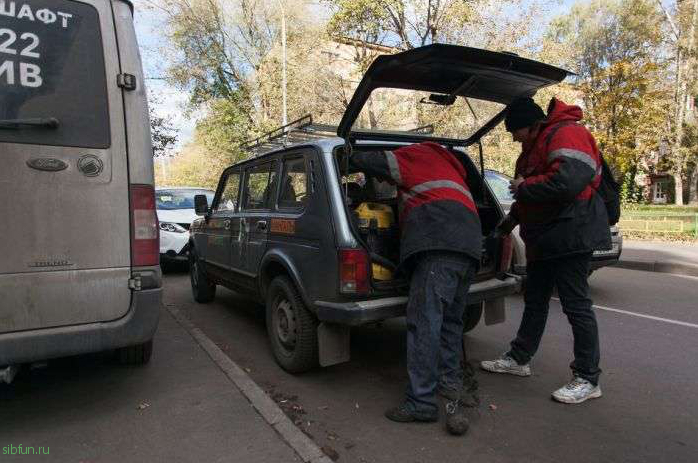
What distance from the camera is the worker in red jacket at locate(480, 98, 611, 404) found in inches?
124

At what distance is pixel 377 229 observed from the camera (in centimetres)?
371

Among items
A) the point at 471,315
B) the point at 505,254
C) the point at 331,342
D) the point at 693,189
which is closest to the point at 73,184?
the point at 331,342

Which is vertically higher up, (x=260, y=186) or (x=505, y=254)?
(x=260, y=186)

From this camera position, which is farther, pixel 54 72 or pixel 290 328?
pixel 290 328

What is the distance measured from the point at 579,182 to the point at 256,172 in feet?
9.86

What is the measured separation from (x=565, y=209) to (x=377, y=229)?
50.2 inches

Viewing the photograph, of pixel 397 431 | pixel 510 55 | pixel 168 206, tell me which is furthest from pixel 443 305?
pixel 168 206

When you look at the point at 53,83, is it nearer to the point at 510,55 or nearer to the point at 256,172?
the point at 256,172

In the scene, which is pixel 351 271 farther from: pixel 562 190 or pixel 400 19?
pixel 400 19

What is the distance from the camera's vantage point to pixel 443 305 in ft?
10.4

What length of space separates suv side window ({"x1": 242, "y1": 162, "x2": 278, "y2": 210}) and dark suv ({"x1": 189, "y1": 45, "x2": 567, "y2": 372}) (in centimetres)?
1

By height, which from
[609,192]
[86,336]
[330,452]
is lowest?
[330,452]

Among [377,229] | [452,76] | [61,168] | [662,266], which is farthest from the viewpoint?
[662,266]

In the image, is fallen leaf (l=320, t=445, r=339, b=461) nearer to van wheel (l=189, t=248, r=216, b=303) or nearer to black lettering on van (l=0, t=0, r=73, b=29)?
black lettering on van (l=0, t=0, r=73, b=29)
